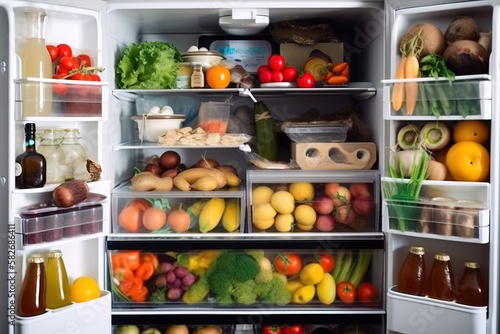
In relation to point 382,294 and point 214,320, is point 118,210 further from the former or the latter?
point 382,294

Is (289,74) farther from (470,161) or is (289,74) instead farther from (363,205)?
(470,161)

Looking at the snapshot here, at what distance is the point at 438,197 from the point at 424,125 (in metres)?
0.25

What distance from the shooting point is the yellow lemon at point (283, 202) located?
2.10m

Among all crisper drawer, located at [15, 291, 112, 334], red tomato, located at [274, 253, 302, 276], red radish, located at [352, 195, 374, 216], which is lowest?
crisper drawer, located at [15, 291, 112, 334]

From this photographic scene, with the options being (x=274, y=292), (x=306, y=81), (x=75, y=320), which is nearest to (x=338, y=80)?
(x=306, y=81)

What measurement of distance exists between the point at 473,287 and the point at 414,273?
188 mm

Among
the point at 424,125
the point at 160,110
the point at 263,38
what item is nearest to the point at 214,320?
the point at 160,110

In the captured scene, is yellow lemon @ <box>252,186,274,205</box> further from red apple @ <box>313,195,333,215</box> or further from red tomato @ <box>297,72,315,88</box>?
red tomato @ <box>297,72,315,88</box>

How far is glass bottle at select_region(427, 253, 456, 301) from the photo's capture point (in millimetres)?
1860

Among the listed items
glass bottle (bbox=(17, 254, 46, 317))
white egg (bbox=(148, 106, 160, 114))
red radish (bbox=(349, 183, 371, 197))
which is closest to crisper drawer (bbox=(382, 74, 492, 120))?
red radish (bbox=(349, 183, 371, 197))

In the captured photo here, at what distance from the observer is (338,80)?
221 centimetres

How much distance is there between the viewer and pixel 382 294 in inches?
82.4

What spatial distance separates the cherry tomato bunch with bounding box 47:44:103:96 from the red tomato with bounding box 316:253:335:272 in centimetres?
102

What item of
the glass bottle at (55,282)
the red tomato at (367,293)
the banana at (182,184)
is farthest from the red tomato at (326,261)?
the glass bottle at (55,282)
